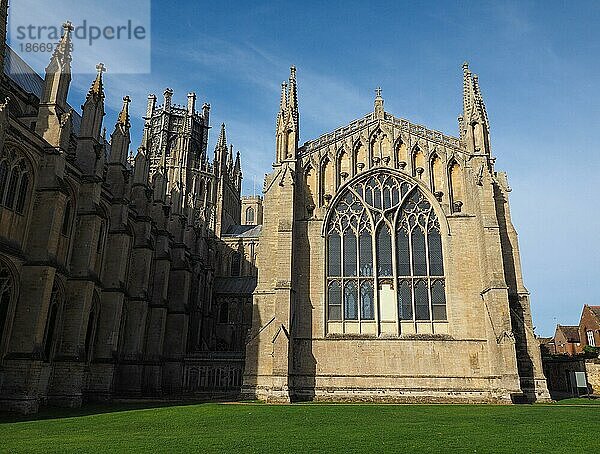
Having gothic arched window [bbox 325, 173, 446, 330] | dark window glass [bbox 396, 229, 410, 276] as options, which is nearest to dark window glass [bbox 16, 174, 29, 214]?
gothic arched window [bbox 325, 173, 446, 330]

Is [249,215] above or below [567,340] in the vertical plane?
above

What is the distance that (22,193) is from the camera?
77.2 ft

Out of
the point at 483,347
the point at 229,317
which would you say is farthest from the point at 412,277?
the point at 229,317

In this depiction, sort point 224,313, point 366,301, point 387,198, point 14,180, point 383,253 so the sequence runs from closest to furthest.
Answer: point 14,180, point 366,301, point 383,253, point 387,198, point 224,313

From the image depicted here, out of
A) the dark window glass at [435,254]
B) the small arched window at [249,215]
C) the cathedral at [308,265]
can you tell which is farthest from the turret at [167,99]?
the dark window glass at [435,254]

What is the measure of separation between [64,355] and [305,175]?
18.4 m

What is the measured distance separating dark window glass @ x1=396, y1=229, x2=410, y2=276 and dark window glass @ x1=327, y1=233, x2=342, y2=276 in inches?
151

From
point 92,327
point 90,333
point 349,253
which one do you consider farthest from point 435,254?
point 90,333

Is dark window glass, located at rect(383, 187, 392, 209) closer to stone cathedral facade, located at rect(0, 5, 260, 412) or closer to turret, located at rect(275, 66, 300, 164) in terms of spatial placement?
turret, located at rect(275, 66, 300, 164)

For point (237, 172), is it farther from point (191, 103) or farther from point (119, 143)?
point (119, 143)

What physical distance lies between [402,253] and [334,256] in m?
4.47

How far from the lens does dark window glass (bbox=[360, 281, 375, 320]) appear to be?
31.1 metres

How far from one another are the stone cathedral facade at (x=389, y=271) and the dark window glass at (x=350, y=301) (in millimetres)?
64

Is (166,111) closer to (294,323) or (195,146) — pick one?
(195,146)
